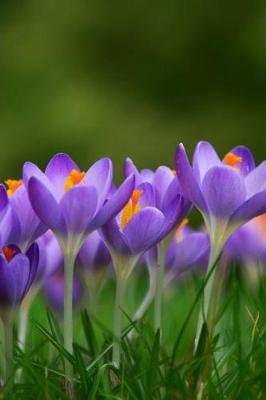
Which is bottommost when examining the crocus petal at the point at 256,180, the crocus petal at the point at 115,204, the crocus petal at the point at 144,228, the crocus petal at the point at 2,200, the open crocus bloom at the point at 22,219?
the crocus petal at the point at 256,180

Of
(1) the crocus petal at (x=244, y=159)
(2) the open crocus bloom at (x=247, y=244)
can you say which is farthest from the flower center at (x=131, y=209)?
(2) the open crocus bloom at (x=247, y=244)

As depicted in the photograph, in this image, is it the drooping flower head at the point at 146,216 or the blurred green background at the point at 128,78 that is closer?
the drooping flower head at the point at 146,216

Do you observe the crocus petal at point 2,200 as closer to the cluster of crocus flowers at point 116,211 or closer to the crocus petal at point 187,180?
the cluster of crocus flowers at point 116,211

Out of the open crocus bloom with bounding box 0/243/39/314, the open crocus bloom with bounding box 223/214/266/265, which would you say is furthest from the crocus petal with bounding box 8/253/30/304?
the open crocus bloom with bounding box 223/214/266/265

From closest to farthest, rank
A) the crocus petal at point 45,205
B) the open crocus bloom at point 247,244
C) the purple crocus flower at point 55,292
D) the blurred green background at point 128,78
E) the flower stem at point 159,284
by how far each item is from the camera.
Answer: the crocus petal at point 45,205
the flower stem at point 159,284
the purple crocus flower at point 55,292
the open crocus bloom at point 247,244
the blurred green background at point 128,78

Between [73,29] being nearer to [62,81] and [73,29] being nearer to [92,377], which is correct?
[62,81]

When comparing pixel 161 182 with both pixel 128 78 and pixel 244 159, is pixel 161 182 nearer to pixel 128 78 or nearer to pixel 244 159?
pixel 244 159

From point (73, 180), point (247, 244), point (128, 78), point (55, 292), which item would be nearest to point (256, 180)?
point (73, 180)

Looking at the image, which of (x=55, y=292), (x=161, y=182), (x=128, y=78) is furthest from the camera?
(x=128, y=78)
